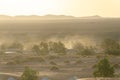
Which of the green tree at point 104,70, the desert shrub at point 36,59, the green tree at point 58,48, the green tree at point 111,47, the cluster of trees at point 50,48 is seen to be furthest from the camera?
the green tree at point 58,48

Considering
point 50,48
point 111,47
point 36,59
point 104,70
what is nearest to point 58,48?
point 50,48

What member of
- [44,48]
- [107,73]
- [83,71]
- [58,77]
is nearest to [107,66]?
[107,73]

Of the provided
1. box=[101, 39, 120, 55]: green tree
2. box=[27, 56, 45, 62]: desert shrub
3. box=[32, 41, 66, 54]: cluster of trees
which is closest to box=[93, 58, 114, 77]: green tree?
box=[27, 56, 45, 62]: desert shrub

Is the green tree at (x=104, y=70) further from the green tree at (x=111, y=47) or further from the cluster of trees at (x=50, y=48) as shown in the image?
the cluster of trees at (x=50, y=48)

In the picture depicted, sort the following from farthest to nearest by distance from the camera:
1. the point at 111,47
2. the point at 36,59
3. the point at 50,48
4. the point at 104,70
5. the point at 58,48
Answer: the point at 50,48 → the point at 111,47 → the point at 58,48 → the point at 36,59 → the point at 104,70

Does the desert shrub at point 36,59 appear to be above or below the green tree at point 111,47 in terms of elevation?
above

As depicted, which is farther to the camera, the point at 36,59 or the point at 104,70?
the point at 36,59

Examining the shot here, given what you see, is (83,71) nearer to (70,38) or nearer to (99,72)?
(99,72)

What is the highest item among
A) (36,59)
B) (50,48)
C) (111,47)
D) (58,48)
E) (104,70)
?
(104,70)

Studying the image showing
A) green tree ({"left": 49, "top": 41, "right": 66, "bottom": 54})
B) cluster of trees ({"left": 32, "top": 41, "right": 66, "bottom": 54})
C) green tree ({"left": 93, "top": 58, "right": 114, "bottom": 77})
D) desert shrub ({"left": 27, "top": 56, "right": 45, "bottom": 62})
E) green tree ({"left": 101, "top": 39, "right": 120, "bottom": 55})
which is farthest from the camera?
green tree ({"left": 49, "top": 41, "right": 66, "bottom": 54})

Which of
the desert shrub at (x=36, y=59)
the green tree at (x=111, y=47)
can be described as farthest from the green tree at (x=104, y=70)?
the green tree at (x=111, y=47)

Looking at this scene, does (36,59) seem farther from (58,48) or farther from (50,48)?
(50,48)

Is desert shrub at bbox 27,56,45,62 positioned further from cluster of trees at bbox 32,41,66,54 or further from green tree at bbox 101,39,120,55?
green tree at bbox 101,39,120,55

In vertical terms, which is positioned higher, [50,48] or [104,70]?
[104,70]
